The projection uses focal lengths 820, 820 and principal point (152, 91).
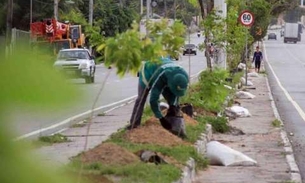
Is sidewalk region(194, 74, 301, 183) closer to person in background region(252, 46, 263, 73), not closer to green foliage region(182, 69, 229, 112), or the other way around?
green foliage region(182, 69, 229, 112)

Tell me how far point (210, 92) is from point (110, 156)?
8.59 meters

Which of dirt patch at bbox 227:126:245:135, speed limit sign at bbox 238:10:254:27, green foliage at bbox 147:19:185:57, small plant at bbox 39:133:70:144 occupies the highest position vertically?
green foliage at bbox 147:19:185:57

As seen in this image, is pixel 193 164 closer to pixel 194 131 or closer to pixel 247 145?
pixel 194 131

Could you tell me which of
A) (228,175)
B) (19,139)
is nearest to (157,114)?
(228,175)

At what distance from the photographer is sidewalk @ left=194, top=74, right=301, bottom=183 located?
10.5 m

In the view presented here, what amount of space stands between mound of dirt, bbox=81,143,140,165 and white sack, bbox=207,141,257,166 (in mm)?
2474

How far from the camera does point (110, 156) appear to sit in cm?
906

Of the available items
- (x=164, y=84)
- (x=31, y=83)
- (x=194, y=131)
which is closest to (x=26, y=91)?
(x=31, y=83)

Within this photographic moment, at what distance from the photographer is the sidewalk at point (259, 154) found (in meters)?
10.5

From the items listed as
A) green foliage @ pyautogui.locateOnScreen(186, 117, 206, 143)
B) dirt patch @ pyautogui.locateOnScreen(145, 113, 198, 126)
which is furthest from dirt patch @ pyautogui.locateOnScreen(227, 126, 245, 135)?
green foliage @ pyautogui.locateOnScreen(186, 117, 206, 143)

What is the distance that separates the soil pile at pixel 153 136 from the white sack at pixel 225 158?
Result: 0.73 meters

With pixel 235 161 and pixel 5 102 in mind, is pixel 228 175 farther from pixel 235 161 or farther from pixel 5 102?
pixel 5 102

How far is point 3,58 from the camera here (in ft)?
5.36

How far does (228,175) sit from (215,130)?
17.7 ft
